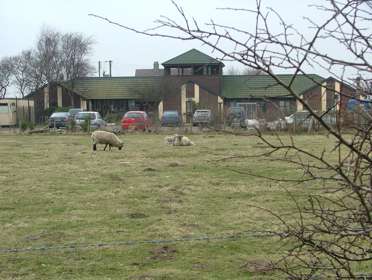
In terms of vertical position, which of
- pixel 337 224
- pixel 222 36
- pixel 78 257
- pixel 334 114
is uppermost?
pixel 222 36

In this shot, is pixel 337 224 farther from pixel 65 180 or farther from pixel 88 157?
pixel 88 157

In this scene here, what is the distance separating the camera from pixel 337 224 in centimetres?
228

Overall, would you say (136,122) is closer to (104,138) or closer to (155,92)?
(104,138)

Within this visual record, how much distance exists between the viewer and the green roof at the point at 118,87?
5794 centimetres

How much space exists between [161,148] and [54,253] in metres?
16.1

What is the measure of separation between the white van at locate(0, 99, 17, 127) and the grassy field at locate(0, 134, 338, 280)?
32.3 meters

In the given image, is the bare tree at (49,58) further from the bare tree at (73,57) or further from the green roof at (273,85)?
the green roof at (273,85)

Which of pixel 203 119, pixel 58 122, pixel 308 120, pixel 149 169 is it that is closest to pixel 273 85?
pixel 308 120

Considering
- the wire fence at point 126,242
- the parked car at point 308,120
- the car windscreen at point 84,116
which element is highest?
the parked car at point 308,120

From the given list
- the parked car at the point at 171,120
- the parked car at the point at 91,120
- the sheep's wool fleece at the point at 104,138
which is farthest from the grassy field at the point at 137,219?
the parked car at the point at 171,120

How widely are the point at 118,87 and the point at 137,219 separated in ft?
172

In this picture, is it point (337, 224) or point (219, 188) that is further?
point (219, 188)

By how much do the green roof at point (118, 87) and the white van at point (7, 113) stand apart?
13006mm

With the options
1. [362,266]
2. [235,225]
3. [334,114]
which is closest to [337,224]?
[334,114]
